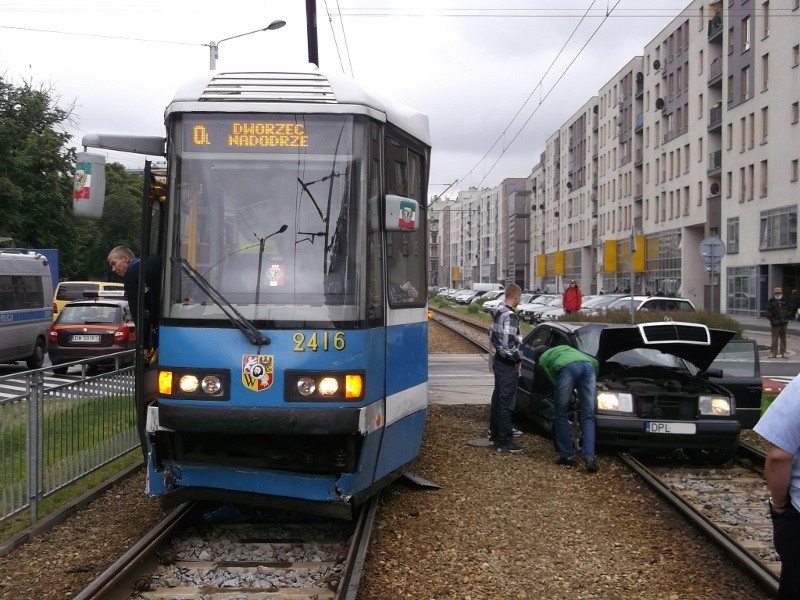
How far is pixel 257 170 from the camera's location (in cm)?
693

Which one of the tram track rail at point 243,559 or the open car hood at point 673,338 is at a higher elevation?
the open car hood at point 673,338

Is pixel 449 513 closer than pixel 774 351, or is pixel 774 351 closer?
pixel 449 513

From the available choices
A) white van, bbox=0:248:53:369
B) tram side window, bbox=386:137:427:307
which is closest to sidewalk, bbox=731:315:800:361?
white van, bbox=0:248:53:369

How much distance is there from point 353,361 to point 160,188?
2.01 metres

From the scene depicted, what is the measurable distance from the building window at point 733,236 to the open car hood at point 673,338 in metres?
46.8

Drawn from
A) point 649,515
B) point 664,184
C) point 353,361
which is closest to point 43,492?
point 353,361

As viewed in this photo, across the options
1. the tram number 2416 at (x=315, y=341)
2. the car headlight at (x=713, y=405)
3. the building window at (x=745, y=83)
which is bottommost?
the car headlight at (x=713, y=405)

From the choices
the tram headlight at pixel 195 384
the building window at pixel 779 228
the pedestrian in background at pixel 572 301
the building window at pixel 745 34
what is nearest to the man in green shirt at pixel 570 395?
the tram headlight at pixel 195 384

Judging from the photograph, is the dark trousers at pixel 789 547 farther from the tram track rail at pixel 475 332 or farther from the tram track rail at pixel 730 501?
the tram track rail at pixel 475 332

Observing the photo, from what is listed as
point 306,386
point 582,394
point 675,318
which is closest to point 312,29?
point 582,394

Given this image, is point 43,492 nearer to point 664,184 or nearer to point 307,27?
point 307,27

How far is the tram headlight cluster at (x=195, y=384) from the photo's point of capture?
668cm

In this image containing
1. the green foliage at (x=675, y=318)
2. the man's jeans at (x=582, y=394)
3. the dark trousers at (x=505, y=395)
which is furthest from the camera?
the green foliage at (x=675, y=318)

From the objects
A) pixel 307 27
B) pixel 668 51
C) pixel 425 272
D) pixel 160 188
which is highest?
pixel 668 51
